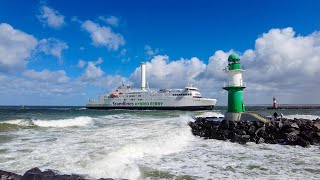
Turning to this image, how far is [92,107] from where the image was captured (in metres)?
90.1

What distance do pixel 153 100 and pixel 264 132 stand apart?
6184cm

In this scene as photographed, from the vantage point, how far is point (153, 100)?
253ft

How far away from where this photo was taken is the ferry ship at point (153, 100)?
72.5m

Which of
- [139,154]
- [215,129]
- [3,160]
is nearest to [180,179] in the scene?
[139,154]

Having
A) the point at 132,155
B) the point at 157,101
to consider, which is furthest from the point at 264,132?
the point at 157,101

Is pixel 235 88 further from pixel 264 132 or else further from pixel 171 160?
pixel 171 160

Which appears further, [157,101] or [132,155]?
[157,101]

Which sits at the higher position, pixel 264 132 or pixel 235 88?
pixel 235 88

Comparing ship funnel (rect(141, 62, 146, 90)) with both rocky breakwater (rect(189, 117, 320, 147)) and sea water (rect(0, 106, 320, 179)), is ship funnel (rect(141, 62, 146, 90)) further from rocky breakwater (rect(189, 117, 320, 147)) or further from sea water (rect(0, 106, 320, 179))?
sea water (rect(0, 106, 320, 179))

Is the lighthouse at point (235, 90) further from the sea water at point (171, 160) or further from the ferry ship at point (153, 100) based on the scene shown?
the ferry ship at point (153, 100)

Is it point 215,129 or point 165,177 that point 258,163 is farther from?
point 215,129

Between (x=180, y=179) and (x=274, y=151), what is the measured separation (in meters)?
5.92

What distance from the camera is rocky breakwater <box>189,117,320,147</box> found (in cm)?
1469

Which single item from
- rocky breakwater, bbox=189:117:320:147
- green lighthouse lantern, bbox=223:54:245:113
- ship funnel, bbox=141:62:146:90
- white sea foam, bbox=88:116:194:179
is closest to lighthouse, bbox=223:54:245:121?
green lighthouse lantern, bbox=223:54:245:113
